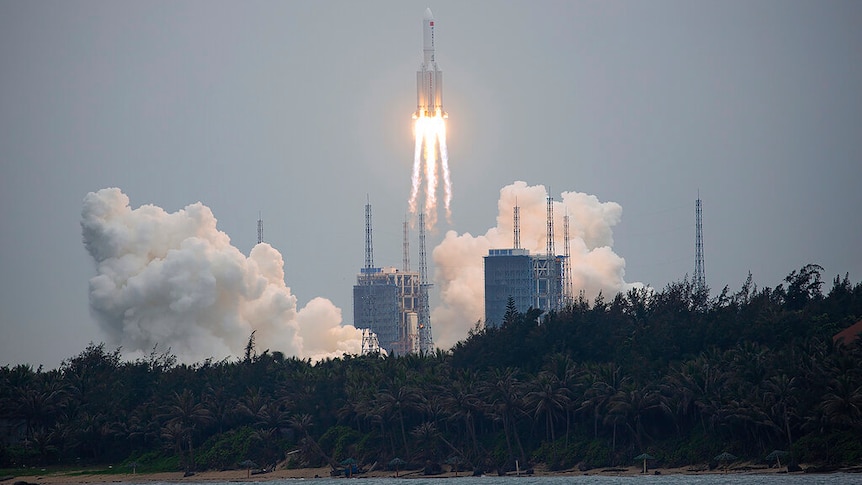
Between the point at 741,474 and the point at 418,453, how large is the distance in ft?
82.0

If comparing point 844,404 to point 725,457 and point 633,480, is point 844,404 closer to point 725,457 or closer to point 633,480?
point 725,457

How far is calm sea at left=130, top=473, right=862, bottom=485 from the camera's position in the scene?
102m

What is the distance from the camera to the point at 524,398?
397 feet

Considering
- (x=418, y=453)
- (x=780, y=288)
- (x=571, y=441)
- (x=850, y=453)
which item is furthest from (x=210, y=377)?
(x=850, y=453)

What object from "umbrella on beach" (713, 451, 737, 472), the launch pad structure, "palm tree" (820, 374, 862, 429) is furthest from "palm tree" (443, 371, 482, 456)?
the launch pad structure

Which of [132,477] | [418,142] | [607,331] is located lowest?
[132,477]

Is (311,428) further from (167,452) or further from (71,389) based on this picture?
(71,389)

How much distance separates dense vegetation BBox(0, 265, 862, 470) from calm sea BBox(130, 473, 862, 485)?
2.54m

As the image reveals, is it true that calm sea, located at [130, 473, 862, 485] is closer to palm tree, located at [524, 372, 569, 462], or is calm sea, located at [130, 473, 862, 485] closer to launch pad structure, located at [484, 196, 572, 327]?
palm tree, located at [524, 372, 569, 462]

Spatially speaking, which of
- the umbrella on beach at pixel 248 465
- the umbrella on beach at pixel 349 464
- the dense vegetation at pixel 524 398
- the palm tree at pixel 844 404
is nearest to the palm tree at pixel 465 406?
the dense vegetation at pixel 524 398

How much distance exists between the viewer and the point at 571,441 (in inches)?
4754

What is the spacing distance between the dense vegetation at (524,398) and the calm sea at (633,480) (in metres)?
2.54

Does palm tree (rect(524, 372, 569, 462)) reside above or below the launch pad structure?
below

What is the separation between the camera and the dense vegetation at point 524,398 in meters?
112
